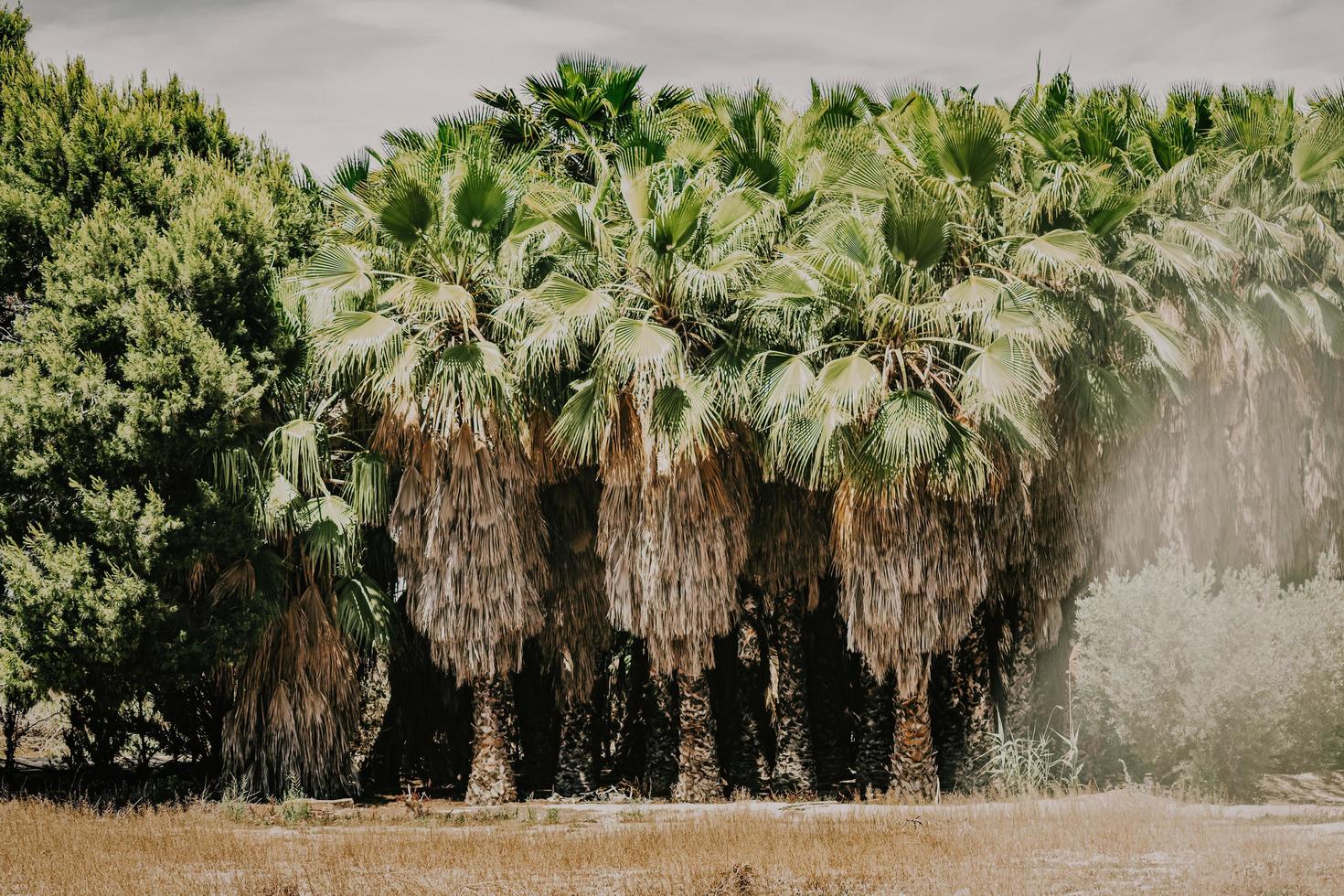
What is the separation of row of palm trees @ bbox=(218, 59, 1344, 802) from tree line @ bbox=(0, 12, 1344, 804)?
61 millimetres

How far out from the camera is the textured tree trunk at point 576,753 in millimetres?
17484

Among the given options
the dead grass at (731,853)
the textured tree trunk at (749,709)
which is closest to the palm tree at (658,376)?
the textured tree trunk at (749,709)

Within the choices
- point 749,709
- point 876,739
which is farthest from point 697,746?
point 876,739

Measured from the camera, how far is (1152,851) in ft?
36.9

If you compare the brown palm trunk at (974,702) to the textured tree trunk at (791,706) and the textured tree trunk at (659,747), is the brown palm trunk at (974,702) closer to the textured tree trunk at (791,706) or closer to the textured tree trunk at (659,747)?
the textured tree trunk at (791,706)

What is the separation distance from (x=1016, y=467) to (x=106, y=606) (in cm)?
1090

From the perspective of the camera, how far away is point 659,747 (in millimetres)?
17516

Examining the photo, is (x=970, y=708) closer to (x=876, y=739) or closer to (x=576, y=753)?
(x=876, y=739)

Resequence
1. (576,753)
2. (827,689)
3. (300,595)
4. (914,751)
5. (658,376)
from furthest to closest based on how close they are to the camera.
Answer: (827,689)
(576,753)
(300,595)
(914,751)
(658,376)

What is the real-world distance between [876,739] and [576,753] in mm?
4137

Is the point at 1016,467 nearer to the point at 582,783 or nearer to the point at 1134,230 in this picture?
the point at 1134,230

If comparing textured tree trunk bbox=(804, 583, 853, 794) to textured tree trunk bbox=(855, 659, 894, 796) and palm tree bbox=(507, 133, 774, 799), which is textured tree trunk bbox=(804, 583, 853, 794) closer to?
textured tree trunk bbox=(855, 659, 894, 796)

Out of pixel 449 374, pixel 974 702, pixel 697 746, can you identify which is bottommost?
pixel 697 746

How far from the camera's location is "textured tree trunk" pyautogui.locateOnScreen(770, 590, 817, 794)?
16891 millimetres
